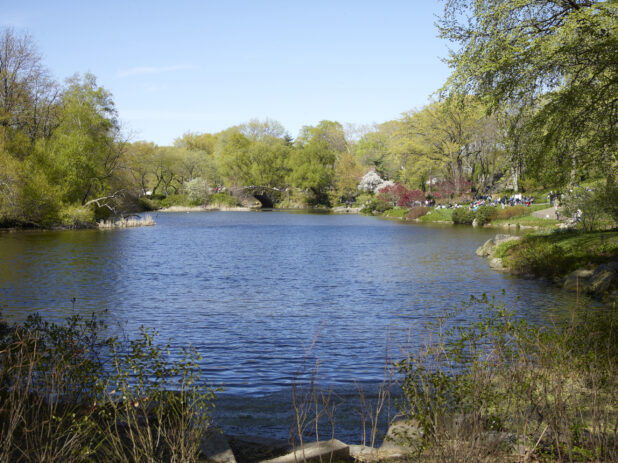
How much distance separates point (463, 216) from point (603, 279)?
36530 mm

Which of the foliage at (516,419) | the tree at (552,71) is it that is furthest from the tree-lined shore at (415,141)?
the foliage at (516,419)

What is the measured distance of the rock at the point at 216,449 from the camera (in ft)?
18.2

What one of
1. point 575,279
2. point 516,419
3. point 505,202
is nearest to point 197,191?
point 505,202

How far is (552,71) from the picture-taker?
14852 mm

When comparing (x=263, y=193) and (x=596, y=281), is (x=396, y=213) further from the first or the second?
(x=596, y=281)

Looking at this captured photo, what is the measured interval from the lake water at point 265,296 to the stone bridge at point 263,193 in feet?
Result: 204

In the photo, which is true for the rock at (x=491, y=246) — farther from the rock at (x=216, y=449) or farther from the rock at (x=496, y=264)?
the rock at (x=216, y=449)

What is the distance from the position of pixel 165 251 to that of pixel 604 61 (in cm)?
2542

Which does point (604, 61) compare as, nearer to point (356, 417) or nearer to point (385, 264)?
point (356, 417)

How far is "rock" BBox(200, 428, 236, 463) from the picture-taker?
18.2ft

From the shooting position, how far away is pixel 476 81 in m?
16.6

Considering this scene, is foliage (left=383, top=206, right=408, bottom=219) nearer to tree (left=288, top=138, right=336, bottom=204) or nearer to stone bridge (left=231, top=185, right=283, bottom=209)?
tree (left=288, top=138, right=336, bottom=204)

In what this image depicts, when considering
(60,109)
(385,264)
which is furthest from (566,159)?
(60,109)

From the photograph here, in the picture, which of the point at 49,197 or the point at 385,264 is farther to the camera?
the point at 49,197
